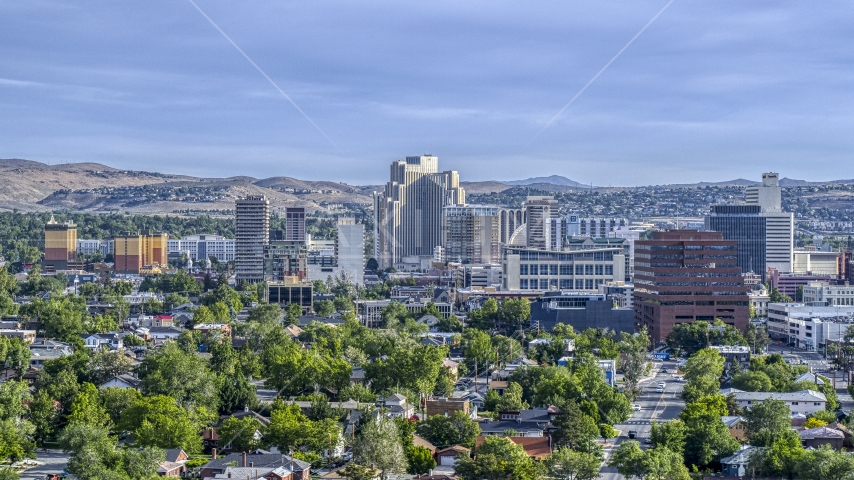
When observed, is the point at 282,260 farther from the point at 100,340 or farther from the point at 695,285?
the point at 100,340

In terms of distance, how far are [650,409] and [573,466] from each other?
15528 mm

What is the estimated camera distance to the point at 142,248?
146625 millimetres

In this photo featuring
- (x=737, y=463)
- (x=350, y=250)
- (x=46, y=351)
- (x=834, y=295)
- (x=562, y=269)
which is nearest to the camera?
(x=737, y=463)

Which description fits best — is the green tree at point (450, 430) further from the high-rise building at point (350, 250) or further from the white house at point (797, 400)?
the high-rise building at point (350, 250)

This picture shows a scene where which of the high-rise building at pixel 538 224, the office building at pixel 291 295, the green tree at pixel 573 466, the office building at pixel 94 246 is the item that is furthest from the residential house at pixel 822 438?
the office building at pixel 94 246

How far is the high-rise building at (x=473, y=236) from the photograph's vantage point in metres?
150

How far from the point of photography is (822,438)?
42562 mm

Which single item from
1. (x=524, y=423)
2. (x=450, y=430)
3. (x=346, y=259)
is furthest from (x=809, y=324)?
(x=346, y=259)

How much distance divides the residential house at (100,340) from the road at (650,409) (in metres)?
26.9

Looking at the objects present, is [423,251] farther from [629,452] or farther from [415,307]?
[629,452]

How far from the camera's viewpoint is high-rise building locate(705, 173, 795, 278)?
131 meters

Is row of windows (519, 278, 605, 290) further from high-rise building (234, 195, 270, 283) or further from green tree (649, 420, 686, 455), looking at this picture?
green tree (649, 420, 686, 455)

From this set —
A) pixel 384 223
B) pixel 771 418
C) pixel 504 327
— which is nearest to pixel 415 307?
pixel 504 327

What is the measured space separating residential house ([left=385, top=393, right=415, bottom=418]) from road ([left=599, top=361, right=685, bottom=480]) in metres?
7.23
